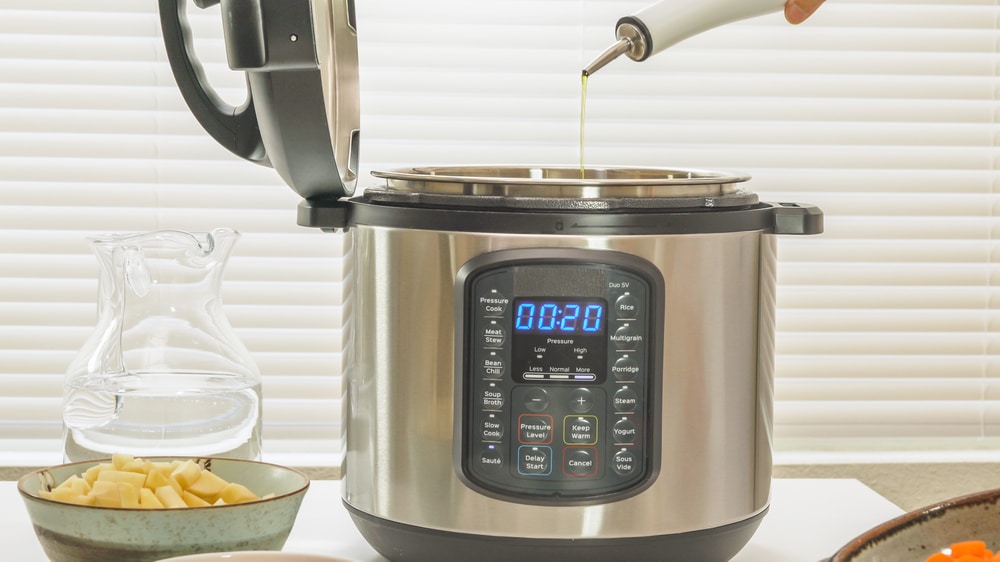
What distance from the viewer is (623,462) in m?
0.71

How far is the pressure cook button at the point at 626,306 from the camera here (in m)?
0.70

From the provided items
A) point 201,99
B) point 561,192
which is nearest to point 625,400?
point 561,192

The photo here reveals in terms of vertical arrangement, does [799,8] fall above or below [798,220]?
above

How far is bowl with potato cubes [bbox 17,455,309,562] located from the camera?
66 centimetres

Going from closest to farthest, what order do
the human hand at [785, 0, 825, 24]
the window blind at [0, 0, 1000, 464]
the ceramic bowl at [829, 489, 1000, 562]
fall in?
1. the ceramic bowl at [829, 489, 1000, 562]
2. the human hand at [785, 0, 825, 24]
3. the window blind at [0, 0, 1000, 464]

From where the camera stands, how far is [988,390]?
152 centimetres

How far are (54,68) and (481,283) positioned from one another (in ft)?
3.19

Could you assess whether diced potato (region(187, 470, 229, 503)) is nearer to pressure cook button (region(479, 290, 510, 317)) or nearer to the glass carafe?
the glass carafe

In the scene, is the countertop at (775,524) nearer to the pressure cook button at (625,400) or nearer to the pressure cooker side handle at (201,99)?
the pressure cook button at (625,400)

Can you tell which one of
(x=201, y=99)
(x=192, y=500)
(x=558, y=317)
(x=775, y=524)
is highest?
(x=201, y=99)

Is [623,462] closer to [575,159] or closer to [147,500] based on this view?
[147,500]

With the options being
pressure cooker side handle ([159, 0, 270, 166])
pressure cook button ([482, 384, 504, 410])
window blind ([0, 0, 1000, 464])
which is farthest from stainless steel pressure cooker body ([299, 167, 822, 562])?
window blind ([0, 0, 1000, 464])

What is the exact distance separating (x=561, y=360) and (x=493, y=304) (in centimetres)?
6

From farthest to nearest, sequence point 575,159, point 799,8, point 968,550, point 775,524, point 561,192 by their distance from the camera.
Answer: point 575,159
point 775,524
point 799,8
point 561,192
point 968,550
